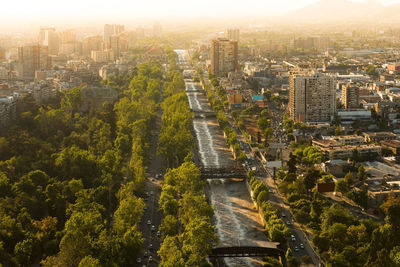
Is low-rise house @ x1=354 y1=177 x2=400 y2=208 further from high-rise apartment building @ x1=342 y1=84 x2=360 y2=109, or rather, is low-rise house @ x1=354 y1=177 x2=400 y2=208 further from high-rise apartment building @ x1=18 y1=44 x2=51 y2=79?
high-rise apartment building @ x1=18 y1=44 x2=51 y2=79

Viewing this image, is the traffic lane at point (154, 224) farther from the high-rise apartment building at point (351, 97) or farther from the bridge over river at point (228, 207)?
the high-rise apartment building at point (351, 97)

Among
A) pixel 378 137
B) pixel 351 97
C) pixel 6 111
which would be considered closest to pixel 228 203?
pixel 378 137

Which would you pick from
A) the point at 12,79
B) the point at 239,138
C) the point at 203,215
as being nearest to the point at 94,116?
the point at 239,138

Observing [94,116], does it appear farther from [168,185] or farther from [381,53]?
[381,53]

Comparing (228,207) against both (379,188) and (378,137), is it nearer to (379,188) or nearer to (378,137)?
(379,188)

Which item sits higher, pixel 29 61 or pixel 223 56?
pixel 223 56

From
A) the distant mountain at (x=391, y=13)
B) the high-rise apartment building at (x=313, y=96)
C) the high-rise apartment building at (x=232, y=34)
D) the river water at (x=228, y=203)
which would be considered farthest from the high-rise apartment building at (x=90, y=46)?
the distant mountain at (x=391, y=13)
